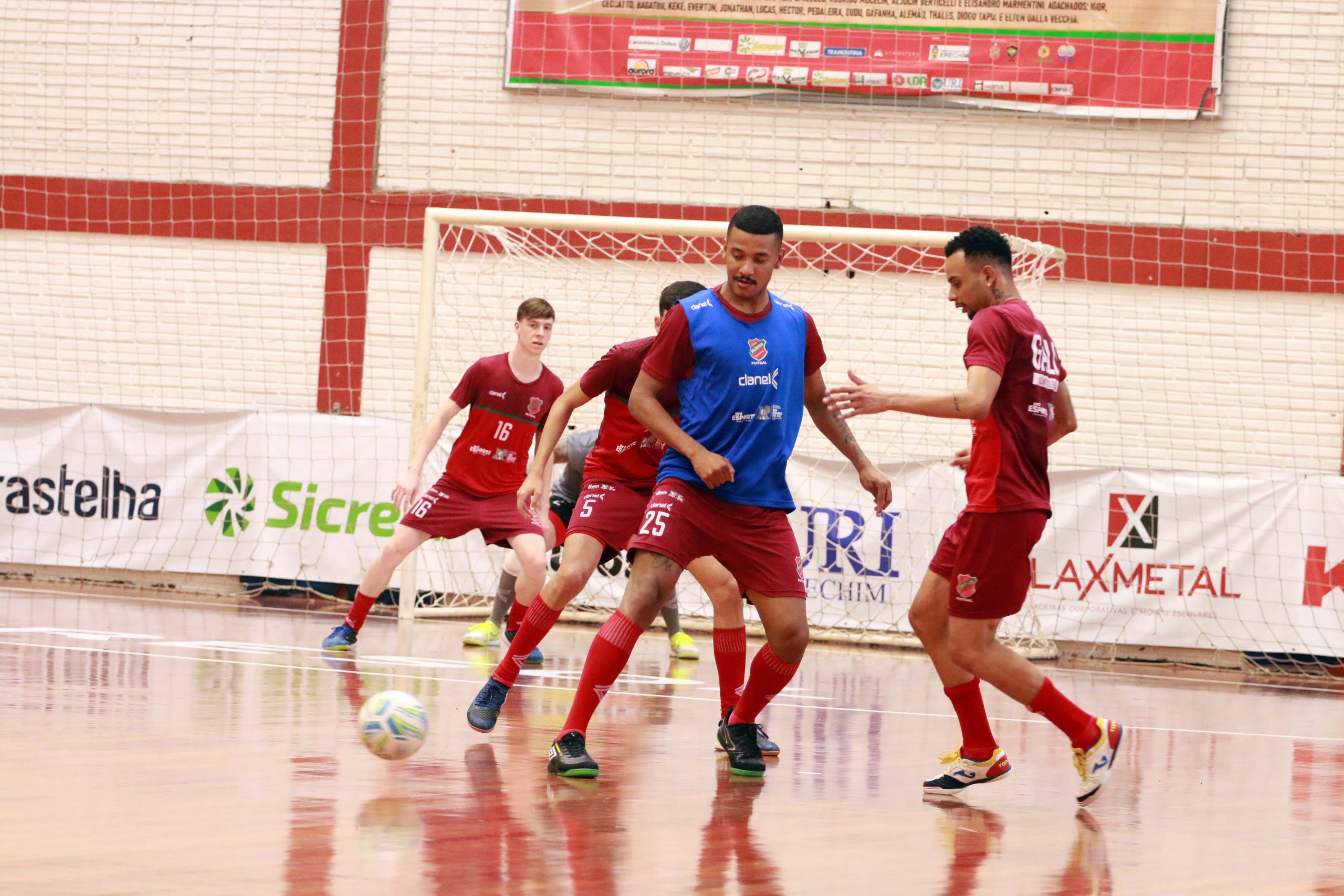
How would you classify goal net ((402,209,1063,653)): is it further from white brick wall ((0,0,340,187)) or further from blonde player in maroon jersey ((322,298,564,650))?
blonde player in maroon jersey ((322,298,564,650))

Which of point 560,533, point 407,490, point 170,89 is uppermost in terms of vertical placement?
point 170,89

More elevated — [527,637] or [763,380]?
[763,380]

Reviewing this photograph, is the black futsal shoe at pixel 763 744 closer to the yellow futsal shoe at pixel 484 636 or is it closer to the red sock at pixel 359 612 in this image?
the red sock at pixel 359 612

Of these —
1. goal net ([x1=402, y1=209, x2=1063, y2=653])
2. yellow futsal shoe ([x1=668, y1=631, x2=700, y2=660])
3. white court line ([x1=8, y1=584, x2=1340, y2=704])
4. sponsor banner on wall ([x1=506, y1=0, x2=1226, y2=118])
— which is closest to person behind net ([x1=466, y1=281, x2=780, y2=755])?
yellow futsal shoe ([x1=668, y1=631, x2=700, y2=660])

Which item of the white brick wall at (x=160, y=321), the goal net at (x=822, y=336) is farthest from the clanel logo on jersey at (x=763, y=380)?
the white brick wall at (x=160, y=321)

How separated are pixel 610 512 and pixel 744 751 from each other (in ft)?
5.32

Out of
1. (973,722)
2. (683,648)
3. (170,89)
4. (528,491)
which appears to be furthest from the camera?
(170,89)

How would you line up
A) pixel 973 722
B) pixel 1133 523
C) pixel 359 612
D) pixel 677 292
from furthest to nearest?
1. pixel 1133 523
2. pixel 359 612
3. pixel 677 292
4. pixel 973 722

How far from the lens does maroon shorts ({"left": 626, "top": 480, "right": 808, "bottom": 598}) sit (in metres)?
5.54

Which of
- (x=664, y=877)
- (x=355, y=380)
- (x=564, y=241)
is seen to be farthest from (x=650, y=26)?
(x=664, y=877)

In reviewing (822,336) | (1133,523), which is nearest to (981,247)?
(1133,523)

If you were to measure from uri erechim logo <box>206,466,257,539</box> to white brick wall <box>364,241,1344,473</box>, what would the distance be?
1.96 metres

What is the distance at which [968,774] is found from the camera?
5.64m

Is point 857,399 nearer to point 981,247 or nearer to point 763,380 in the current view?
point 763,380
